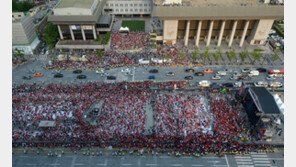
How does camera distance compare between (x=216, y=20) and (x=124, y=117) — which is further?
(x=216, y=20)

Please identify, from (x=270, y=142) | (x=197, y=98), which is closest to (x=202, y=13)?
(x=197, y=98)

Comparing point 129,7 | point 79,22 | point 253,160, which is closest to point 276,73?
point 253,160

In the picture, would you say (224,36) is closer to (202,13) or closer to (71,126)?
(202,13)

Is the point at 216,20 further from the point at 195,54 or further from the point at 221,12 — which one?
the point at 195,54

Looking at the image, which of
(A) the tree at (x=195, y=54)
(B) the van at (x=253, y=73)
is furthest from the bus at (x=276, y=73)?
(A) the tree at (x=195, y=54)

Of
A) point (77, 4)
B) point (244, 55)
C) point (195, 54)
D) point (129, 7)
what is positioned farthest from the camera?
point (129, 7)

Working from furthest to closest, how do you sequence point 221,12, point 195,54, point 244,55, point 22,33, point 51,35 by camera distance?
1. point 51,35
2. point 22,33
3. point 244,55
4. point 195,54
5. point 221,12

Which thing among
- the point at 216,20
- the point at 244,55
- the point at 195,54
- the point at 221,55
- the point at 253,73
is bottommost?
the point at 253,73

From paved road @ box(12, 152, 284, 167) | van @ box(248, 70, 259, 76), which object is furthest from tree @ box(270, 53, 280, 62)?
paved road @ box(12, 152, 284, 167)
